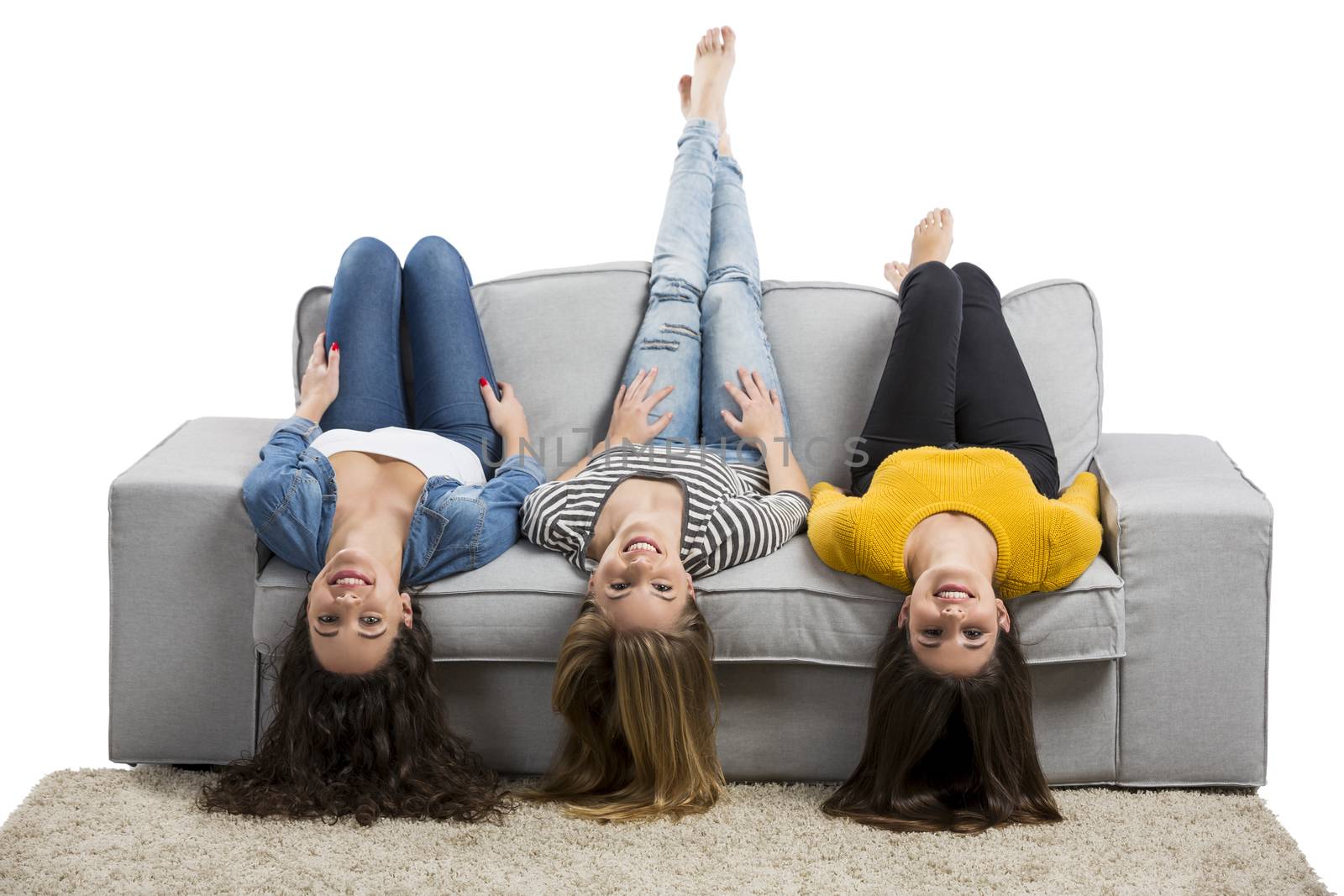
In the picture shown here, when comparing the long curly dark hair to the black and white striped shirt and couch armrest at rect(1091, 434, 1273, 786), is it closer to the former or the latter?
the black and white striped shirt

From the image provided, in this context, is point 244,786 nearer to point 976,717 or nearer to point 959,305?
point 976,717

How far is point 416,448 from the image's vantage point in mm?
3895

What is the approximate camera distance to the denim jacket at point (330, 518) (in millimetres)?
3520

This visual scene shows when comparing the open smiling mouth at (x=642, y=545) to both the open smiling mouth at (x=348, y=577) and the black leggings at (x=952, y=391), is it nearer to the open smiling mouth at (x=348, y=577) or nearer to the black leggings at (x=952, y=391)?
the open smiling mouth at (x=348, y=577)

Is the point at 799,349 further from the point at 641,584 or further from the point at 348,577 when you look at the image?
the point at 348,577

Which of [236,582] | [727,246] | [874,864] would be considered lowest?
[874,864]

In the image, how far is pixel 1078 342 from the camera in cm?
422

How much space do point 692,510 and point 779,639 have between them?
14.5 inches

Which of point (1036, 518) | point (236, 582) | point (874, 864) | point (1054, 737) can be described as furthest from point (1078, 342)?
point (236, 582)

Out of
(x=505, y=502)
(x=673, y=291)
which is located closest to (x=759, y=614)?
(x=505, y=502)

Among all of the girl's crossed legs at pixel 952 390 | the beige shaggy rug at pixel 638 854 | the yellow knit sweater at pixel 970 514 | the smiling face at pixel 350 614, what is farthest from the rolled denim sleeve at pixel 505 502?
the girl's crossed legs at pixel 952 390

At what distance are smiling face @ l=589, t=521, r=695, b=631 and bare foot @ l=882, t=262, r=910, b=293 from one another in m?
1.49

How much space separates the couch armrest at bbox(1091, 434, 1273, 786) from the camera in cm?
356

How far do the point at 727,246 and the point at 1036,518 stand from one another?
140cm
